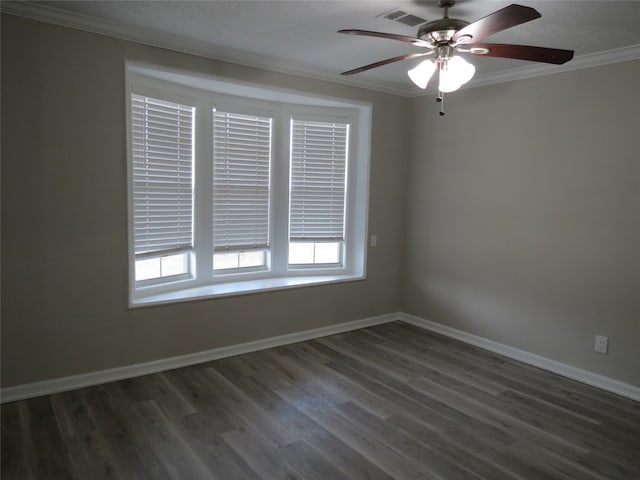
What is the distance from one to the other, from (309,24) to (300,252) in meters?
2.36

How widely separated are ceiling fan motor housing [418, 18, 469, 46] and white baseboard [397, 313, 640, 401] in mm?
2791

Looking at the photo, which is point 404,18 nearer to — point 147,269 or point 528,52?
point 528,52

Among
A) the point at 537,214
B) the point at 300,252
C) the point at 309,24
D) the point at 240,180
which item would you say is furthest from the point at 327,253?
the point at 309,24

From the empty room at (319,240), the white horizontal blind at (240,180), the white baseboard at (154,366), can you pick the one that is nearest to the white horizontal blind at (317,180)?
the empty room at (319,240)

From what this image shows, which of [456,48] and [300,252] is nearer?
[456,48]

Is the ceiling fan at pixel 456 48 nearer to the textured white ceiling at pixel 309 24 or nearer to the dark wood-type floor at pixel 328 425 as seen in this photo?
the textured white ceiling at pixel 309 24

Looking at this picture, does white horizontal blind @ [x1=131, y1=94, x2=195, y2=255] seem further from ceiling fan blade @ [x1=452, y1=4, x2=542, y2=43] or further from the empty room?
ceiling fan blade @ [x1=452, y1=4, x2=542, y2=43]

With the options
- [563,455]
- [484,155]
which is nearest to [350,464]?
[563,455]

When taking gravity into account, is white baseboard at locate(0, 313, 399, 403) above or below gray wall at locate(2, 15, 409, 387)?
below

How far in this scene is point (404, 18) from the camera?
8.89 ft

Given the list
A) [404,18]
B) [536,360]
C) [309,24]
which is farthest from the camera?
[536,360]

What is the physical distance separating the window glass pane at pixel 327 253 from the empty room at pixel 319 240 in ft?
0.08

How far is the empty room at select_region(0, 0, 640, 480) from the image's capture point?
257 cm

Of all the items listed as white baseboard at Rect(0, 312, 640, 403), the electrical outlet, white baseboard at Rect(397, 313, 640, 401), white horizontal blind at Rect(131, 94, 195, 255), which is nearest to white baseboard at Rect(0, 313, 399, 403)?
white baseboard at Rect(0, 312, 640, 403)
